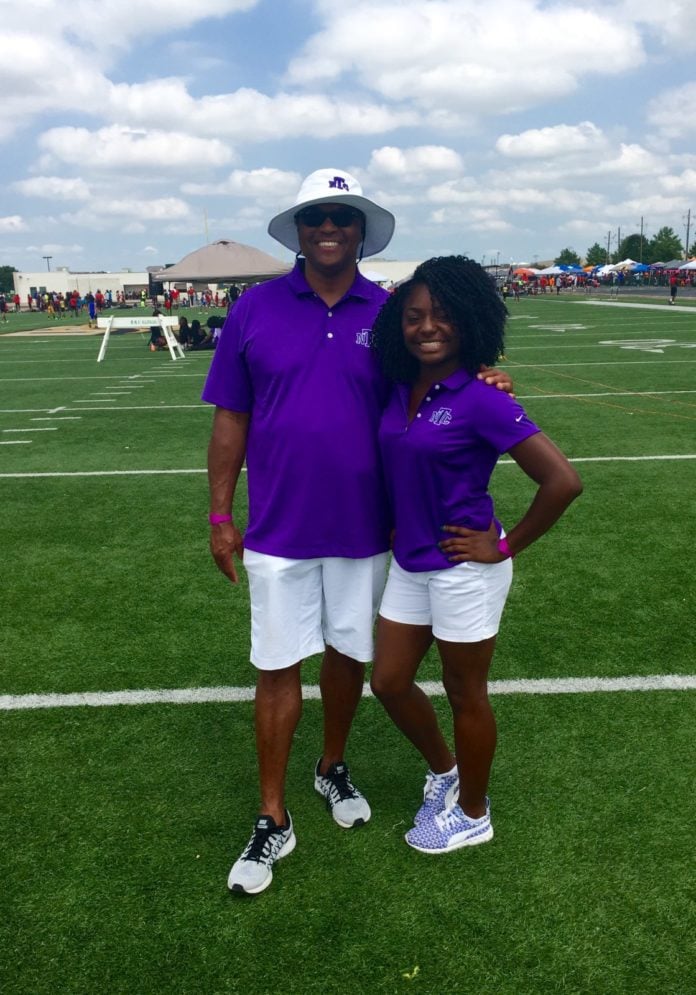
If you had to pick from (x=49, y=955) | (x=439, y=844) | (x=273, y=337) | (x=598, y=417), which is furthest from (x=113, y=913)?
(x=598, y=417)

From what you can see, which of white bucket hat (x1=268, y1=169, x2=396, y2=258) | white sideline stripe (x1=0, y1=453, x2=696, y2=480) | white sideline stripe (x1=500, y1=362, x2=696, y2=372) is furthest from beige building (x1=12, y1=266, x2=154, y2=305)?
white bucket hat (x1=268, y1=169, x2=396, y2=258)

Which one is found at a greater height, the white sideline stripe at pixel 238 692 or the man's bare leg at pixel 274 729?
the man's bare leg at pixel 274 729

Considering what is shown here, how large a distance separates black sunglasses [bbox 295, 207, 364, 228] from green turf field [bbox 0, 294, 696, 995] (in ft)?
6.31

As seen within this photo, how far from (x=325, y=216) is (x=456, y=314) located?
54 centimetres

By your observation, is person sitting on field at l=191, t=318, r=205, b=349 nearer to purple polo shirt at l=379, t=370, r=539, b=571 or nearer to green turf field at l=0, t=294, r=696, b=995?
green turf field at l=0, t=294, r=696, b=995

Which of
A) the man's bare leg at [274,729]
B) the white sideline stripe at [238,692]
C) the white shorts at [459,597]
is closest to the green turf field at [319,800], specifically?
the white sideline stripe at [238,692]

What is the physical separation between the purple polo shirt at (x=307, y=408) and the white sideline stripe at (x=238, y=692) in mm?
1300

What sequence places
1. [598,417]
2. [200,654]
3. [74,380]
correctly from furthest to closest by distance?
[74,380]
[598,417]
[200,654]

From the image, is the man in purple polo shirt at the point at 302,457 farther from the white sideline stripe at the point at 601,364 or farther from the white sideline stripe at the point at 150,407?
the white sideline stripe at the point at 601,364

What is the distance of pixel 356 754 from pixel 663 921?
48.6 inches

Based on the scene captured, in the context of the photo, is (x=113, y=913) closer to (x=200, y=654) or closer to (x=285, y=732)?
(x=285, y=732)

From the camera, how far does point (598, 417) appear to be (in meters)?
10.1

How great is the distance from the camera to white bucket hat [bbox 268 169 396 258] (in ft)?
7.82

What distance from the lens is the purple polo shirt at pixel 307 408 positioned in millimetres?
2371
